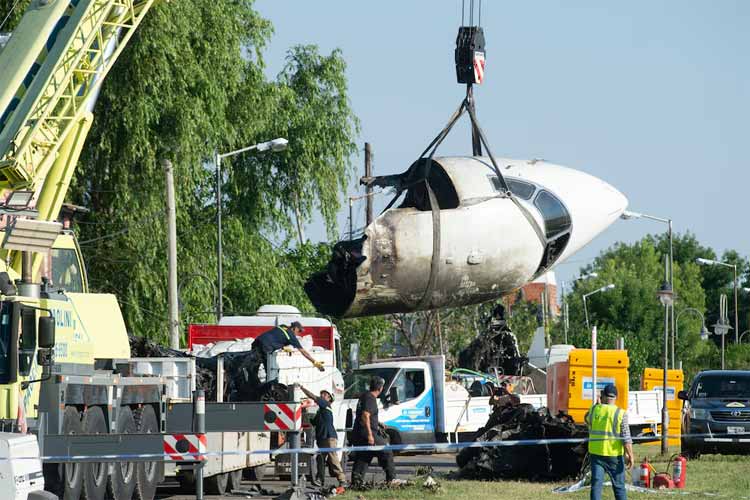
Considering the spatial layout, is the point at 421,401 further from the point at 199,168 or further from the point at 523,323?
the point at 523,323

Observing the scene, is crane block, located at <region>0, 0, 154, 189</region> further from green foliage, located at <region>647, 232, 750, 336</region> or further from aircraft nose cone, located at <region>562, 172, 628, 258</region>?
green foliage, located at <region>647, 232, 750, 336</region>

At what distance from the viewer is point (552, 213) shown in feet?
66.7

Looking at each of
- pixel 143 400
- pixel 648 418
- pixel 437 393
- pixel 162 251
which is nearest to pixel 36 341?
pixel 143 400

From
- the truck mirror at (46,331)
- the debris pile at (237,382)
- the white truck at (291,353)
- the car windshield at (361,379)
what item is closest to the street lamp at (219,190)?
the white truck at (291,353)

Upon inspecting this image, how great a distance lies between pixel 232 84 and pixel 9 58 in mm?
17639

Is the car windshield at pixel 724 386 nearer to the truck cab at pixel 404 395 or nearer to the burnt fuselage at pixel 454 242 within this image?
the truck cab at pixel 404 395

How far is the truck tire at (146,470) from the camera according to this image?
18.6 meters

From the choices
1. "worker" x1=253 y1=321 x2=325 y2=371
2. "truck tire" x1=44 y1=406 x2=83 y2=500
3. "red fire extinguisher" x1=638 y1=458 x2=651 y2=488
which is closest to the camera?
"truck tire" x1=44 y1=406 x2=83 y2=500

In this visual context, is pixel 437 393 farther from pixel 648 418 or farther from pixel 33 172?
pixel 33 172

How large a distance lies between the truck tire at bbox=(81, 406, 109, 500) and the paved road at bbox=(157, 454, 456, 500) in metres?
3.11

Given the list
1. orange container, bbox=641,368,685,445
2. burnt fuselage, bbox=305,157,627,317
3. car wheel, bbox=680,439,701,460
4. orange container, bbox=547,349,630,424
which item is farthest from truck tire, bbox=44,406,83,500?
orange container, bbox=641,368,685,445

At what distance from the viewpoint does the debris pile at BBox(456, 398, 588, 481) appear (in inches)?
897

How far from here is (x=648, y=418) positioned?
34531 mm

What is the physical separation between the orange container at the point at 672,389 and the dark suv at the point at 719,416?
364cm
